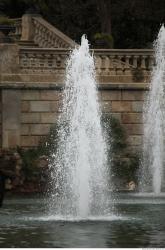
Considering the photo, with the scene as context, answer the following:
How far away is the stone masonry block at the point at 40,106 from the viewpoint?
111 feet

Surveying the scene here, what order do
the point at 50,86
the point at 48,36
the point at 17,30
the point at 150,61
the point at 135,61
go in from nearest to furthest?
the point at 50,86
the point at 135,61
the point at 150,61
the point at 48,36
the point at 17,30

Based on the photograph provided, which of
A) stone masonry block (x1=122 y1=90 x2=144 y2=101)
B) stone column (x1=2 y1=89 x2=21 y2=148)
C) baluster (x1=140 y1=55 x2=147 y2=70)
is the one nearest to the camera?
stone column (x1=2 y1=89 x2=21 y2=148)

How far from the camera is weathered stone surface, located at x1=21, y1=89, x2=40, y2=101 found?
3362cm

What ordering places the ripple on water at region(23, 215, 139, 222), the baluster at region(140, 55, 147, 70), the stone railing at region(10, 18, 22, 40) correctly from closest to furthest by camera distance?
the ripple on water at region(23, 215, 139, 222) < the baluster at region(140, 55, 147, 70) < the stone railing at region(10, 18, 22, 40)

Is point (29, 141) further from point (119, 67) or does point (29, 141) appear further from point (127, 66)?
point (127, 66)

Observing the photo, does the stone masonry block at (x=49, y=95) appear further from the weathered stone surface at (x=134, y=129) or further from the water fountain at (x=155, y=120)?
the water fountain at (x=155, y=120)

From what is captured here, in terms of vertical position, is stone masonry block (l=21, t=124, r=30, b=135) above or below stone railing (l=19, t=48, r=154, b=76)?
below

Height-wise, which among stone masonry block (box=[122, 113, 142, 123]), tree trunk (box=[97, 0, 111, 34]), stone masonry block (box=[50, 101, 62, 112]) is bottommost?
stone masonry block (box=[122, 113, 142, 123])

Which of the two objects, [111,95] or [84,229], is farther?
[111,95]

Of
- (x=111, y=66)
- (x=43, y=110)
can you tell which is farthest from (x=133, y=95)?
(x=43, y=110)

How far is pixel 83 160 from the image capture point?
24969 millimetres

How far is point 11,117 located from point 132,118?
329cm

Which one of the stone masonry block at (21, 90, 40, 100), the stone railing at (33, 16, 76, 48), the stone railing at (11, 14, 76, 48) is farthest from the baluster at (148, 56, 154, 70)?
the stone masonry block at (21, 90, 40, 100)

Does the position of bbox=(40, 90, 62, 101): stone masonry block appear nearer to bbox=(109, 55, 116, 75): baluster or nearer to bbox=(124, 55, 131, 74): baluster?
bbox=(109, 55, 116, 75): baluster
